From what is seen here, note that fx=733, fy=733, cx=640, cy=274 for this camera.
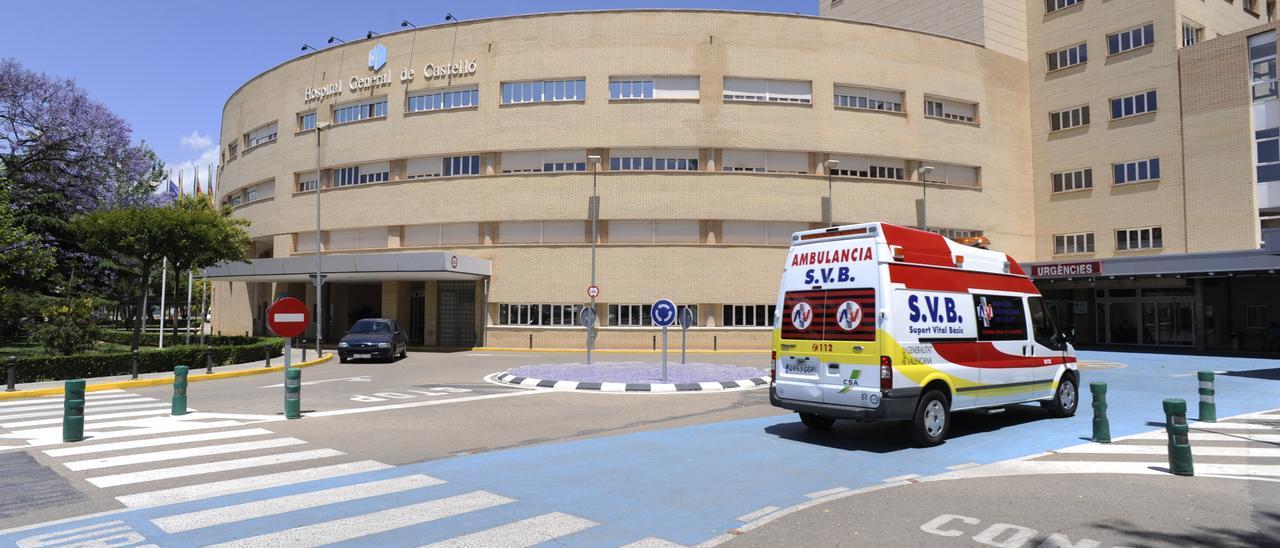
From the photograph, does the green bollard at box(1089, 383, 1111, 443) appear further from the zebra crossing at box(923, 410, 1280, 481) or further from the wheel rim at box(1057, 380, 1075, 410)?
the wheel rim at box(1057, 380, 1075, 410)

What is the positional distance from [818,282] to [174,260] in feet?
74.6

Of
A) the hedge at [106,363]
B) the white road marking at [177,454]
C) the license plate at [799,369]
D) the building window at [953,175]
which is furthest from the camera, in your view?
the building window at [953,175]

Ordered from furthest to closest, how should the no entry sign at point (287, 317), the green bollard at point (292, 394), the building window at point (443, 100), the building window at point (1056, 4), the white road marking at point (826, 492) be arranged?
the building window at point (1056, 4), the building window at point (443, 100), the no entry sign at point (287, 317), the green bollard at point (292, 394), the white road marking at point (826, 492)

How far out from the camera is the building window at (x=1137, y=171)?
32938mm

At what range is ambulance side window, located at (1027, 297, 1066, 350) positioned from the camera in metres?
11.0

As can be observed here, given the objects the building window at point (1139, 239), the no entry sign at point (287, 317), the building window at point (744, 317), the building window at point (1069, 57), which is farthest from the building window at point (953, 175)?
the no entry sign at point (287, 317)

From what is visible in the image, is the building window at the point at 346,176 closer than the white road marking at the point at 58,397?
A: No

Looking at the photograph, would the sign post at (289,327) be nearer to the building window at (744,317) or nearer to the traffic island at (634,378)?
Answer: the traffic island at (634,378)

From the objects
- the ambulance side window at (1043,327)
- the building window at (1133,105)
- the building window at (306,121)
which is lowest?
the ambulance side window at (1043,327)

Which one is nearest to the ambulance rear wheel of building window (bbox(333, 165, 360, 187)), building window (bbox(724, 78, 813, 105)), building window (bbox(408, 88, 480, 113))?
building window (bbox(724, 78, 813, 105))

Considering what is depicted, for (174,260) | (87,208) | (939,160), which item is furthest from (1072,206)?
(87,208)

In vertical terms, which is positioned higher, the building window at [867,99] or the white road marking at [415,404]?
the building window at [867,99]

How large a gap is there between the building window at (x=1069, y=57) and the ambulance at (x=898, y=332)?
31302 mm

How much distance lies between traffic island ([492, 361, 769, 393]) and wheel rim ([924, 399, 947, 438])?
23.5ft
